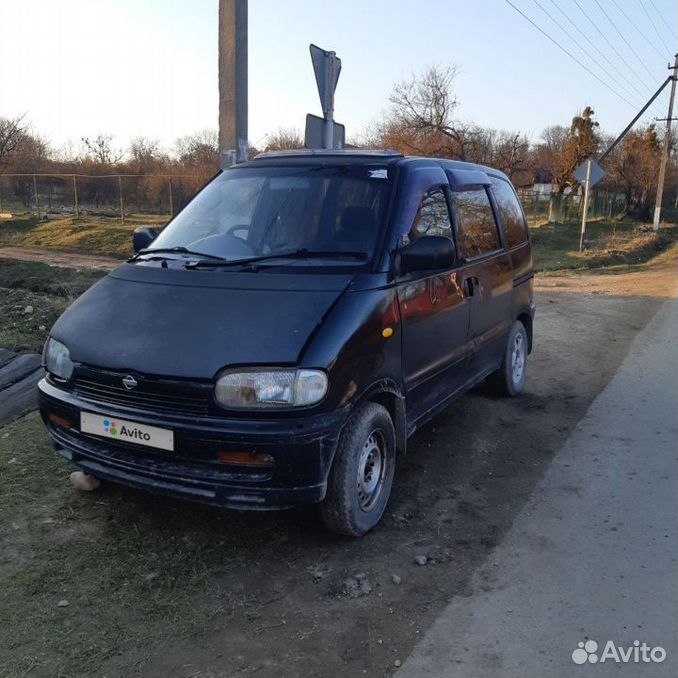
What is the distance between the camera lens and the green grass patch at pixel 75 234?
2021 cm

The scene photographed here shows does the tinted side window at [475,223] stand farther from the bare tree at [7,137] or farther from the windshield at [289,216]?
the bare tree at [7,137]

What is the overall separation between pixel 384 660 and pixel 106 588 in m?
1.32

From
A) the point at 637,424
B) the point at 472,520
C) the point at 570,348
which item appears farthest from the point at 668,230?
the point at 472,520

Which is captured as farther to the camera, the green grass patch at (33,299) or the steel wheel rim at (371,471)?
the green grass patch at (33,299)

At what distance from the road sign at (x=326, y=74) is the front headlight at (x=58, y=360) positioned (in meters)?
4.27

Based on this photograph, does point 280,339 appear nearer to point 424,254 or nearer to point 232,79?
point 424,254

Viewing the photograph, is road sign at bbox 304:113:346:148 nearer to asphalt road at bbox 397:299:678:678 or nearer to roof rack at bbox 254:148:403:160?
roof rack at bbox 254:148:403:160

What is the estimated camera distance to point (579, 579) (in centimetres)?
325

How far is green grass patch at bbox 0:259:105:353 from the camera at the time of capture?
6312 millimetres

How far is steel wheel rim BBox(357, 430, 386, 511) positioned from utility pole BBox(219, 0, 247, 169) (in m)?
3.95

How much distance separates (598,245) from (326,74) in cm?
2244

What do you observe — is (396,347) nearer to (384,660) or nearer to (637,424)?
(384,660)

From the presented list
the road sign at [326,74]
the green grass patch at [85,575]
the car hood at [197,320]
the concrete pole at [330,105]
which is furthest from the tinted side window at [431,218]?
the road sign at [326,74]

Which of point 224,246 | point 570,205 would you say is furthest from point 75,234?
point 570,205
